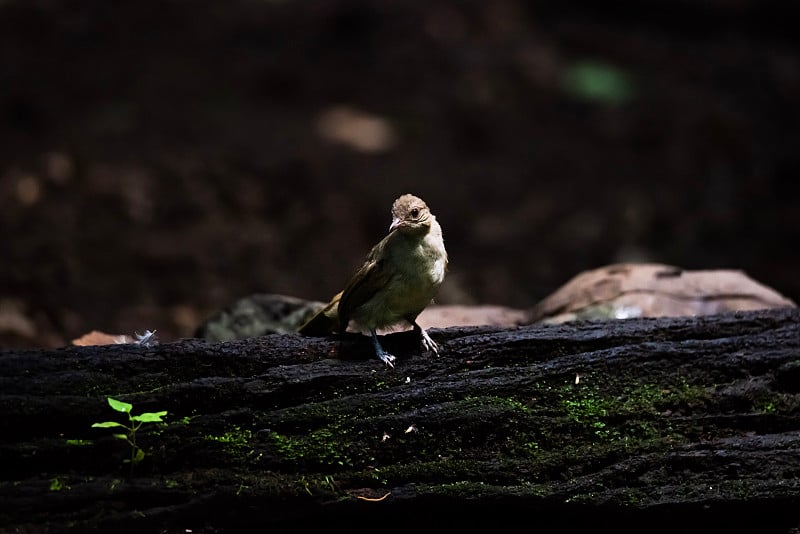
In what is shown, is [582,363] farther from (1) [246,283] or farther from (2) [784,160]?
(2) [784,160]

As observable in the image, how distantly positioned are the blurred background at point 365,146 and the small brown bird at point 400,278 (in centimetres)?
325

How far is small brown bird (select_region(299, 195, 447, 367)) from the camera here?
4.34m

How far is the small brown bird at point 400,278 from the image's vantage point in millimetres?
4336

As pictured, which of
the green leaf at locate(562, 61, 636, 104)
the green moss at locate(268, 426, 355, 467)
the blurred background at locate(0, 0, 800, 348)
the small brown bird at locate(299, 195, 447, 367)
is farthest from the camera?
the green leaf at locate(562, 61, 636, 104)

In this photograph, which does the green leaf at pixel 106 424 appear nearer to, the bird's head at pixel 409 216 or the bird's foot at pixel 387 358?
the bird's foot at pixel 387 358

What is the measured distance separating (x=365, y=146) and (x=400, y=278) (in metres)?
6.02

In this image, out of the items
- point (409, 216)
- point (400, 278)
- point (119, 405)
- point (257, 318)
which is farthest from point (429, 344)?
point (257, 318)

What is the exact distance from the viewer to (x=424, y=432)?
13.4 ft

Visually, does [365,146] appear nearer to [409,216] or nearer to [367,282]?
[367,282]

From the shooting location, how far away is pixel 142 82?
10727 mm

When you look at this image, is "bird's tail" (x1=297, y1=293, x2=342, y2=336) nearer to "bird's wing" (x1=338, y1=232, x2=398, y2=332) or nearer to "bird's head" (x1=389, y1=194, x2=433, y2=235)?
"bird's wing" (x1=338, y1=232, x2=398, y2=332)

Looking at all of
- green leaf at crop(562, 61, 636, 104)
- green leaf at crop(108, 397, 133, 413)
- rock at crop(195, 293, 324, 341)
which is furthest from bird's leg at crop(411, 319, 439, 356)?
green leaf at crop(562, 61, 636, 104)

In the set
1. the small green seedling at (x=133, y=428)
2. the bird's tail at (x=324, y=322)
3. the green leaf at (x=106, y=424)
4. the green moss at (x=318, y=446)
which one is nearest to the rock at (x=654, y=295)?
the bird's tail at (x=324, y=322)

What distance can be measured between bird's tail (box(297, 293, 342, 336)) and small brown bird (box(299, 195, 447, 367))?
4.1 inches
